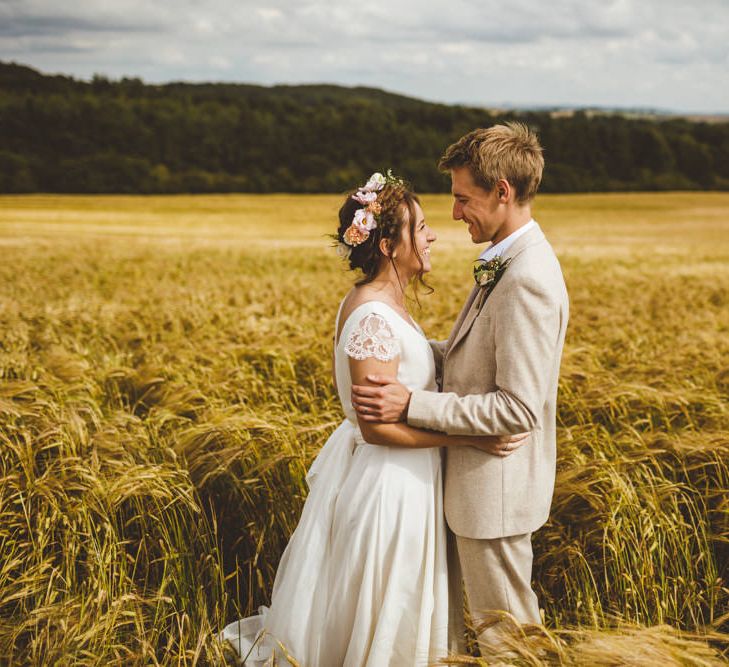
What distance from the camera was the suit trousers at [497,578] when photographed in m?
2.96

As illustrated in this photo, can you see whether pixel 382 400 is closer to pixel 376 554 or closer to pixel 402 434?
pixel 402 434

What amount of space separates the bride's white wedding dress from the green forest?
2160 inches

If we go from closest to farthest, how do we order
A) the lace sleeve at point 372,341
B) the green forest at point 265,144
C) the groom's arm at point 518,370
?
1. the groom's arm at point 518,370
2. the lace sleeve at point 372,341
3. the green forest at point 265,144

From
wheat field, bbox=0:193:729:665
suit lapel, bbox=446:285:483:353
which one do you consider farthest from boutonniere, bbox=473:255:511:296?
wheat field, bbox=0:193:729:665

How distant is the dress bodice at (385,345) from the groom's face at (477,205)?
472 millimetres

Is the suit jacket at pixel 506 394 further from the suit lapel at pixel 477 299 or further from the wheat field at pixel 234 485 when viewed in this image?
the wheat field at pixel 234 485

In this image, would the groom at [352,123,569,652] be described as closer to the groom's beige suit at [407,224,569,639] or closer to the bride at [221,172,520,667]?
the groom's beige suit at [407,224,569,639]

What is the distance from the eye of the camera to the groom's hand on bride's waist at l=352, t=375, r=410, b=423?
2.88 m

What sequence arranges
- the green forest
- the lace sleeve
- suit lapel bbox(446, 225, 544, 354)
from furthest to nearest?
1. the green forest
2. the lace sleeve
3. suit lapel bbox(446, 225, 544, 354)

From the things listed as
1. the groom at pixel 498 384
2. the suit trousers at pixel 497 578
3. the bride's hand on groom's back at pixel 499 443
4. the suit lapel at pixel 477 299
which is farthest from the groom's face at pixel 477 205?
the suit trousers at pixel 497 578

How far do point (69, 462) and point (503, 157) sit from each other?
2816mm

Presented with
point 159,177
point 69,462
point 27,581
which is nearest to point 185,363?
point 69,462

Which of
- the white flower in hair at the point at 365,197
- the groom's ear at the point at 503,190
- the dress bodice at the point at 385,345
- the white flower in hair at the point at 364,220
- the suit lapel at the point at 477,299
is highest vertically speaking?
the groom's ear at the point at 503,190

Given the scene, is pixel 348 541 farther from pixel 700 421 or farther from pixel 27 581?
pixel 700 421
